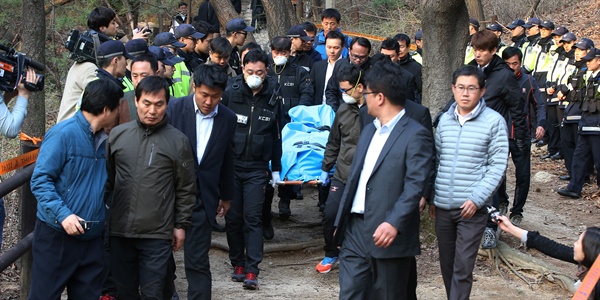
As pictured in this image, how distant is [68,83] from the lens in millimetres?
6434

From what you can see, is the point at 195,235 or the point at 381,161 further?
the point at 195,235

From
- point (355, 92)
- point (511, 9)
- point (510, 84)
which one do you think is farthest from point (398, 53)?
point (511, 9)

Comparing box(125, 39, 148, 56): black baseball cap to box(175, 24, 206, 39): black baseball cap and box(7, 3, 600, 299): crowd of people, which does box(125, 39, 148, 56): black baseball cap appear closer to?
box(7, 3, 600, 299): crowd of people

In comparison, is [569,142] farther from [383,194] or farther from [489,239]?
[383,194]

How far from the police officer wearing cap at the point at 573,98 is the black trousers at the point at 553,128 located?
1273 millimetres

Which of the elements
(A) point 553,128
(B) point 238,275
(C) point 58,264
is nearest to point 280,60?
(B) point 238,275

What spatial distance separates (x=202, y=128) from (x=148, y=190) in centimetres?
110

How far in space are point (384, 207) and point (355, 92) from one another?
2076 mm

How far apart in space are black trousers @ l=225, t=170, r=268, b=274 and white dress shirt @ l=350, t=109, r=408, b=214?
6.94 feet

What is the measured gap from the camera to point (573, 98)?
42.8ft

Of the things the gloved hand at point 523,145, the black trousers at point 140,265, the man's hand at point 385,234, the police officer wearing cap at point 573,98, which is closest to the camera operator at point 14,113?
the black trousers at point 140,265

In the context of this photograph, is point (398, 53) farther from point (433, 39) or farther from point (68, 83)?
point (68, 83)

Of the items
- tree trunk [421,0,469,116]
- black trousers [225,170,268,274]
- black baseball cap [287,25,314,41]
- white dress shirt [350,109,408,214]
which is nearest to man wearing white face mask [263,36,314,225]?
black baseball cap [287,25,314,41]

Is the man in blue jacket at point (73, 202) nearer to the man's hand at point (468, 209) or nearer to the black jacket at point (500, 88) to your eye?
the man's hand at point (468, 209)
